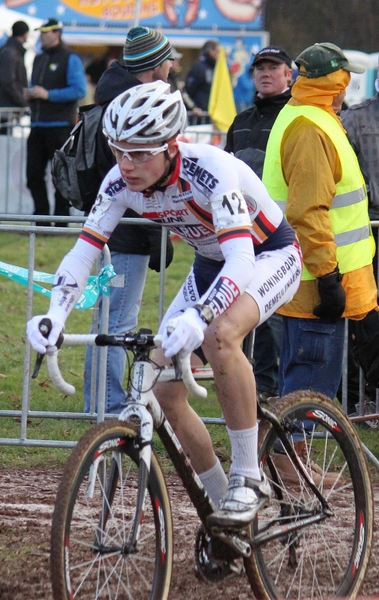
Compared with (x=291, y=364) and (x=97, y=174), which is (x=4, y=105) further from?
(x=291, y=364)

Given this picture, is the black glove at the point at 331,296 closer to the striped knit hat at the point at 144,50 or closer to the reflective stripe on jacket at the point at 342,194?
the reflective stripe on jacket at the point at 342,194

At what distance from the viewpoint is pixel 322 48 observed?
18.6 ft

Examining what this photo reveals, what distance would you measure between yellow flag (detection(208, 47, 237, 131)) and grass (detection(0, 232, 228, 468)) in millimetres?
3190

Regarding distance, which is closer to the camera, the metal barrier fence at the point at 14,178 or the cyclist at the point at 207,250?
the cyclist at the point at 207,250

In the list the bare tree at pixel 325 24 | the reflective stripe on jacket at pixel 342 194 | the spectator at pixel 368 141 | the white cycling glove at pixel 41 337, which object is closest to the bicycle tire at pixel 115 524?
the white cycling glove at pixel 41 337

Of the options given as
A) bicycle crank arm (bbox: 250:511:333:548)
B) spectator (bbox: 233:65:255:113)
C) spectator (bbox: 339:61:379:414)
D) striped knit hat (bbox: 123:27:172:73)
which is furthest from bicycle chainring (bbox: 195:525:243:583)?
spectator (bbox: 233:65:255:113)

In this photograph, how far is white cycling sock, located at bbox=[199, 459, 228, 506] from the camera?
14.0 feet

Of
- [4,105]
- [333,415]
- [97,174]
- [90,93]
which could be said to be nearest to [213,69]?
[90,93]

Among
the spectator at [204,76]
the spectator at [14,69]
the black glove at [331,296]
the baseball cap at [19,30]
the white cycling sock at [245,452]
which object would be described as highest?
the spectator at [204,76]

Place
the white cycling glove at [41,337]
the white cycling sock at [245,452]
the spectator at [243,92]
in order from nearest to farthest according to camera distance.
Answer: the white cycling glove at [41,337], the white cycling sock at [245,452], the spectator at [243,92]

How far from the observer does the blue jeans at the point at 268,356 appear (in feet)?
25.1

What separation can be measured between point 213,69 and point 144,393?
52.3 ft

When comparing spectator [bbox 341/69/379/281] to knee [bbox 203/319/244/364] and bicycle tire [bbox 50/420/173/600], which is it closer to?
knee [bbox 203/319/244/364]

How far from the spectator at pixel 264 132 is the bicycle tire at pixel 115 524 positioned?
12.4 ft
